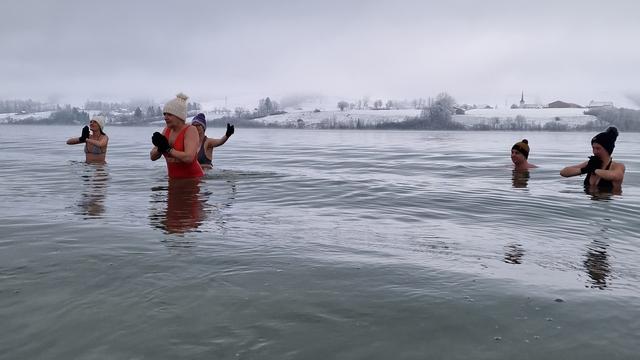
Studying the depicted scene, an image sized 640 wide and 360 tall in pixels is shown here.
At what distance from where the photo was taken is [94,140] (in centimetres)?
1568

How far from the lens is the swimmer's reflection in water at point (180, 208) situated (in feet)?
21.1

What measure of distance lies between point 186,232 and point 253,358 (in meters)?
3.41

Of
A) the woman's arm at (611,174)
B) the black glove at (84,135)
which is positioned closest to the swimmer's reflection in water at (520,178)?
the woman's arm at (611,174)

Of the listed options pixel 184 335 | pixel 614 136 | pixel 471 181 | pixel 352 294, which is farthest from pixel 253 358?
pixel 471 181

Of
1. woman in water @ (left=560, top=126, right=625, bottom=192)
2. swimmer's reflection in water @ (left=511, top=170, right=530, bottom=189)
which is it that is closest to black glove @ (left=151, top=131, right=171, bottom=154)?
woman in water @ (left=560, top=126, right=625, bottom=192)

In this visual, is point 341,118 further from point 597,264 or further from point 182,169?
point 597,264

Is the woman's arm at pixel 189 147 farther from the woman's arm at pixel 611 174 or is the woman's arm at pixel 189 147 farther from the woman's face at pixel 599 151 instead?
the woman's arm at pixel 611 174

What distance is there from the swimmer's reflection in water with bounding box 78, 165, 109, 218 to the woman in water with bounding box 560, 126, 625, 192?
9001 mm

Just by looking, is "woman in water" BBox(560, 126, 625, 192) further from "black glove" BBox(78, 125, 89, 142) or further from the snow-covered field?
the snow-covered field

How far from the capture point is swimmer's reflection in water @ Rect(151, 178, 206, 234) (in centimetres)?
645

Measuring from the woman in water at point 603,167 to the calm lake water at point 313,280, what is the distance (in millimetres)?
2160

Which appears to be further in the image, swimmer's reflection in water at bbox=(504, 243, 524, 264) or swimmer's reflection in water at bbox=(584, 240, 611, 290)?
swimmer's reflection in water at bbox=(504, 243, 524, 264)

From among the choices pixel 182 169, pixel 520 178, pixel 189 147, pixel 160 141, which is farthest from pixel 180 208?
pixel 520 178

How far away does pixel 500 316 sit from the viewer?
3.50 meters
